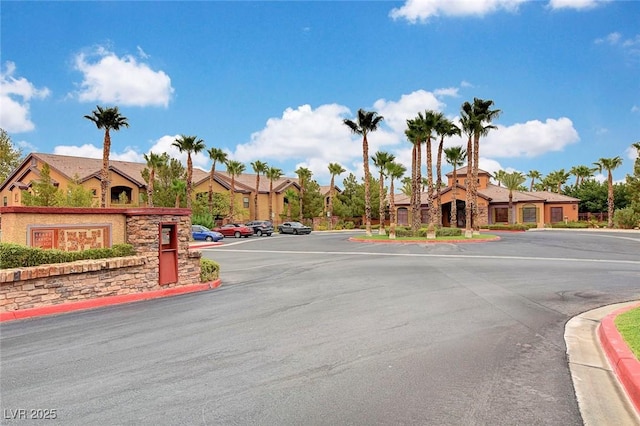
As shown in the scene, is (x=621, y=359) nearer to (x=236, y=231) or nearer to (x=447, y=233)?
(x=447, y=233)

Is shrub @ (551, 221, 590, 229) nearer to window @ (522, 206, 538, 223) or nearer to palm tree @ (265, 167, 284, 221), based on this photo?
window @ (522, 206, 538, 223)

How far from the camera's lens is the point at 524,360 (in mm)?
6230

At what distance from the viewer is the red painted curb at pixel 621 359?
5.03m

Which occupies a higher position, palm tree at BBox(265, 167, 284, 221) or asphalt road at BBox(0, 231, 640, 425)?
palm tree at BBox(265, 167, 284, 221)

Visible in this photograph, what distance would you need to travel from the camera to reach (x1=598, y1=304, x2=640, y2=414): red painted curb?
Answer: 5.03 meters

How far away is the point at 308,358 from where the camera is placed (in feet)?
20.5

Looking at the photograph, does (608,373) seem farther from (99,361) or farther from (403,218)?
(403,218)

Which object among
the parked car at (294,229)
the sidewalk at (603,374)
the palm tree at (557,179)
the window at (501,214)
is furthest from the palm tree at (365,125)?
the palm tree at (557,179)

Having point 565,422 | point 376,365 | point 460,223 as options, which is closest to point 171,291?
point 376,365

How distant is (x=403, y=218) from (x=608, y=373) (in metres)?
58.7

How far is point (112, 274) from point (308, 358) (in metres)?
6.95

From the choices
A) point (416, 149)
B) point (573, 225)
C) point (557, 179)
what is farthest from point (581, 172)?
point (416, 149)

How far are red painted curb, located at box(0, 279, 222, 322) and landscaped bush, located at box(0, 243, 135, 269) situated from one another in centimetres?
108

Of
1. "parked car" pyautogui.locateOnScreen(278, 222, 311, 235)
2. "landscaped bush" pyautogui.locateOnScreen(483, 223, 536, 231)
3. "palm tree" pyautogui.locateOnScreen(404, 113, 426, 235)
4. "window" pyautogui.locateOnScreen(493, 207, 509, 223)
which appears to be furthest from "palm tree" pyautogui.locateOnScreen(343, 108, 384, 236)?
"window" pyautogui.locateOnScreen(493, 207, 509, 223)
